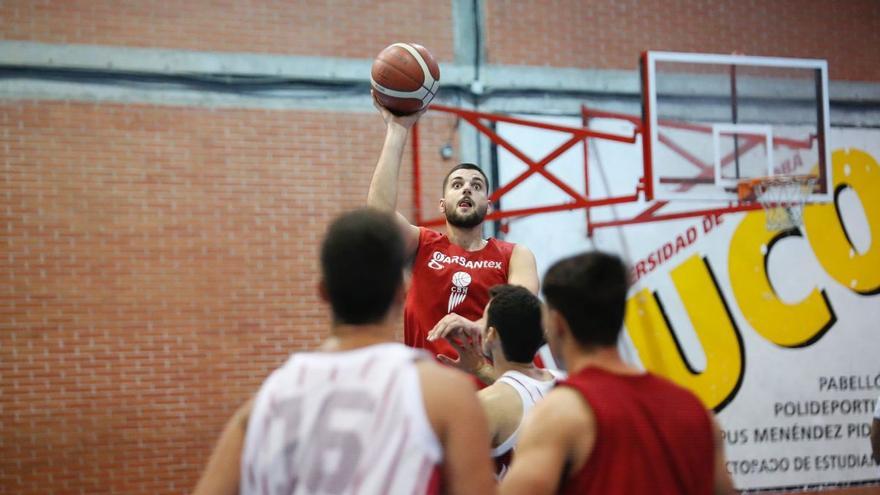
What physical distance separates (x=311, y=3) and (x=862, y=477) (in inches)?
Result: 299

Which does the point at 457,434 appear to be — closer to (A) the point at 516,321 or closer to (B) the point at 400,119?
(A) the point at 516,321

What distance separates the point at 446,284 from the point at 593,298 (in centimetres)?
301

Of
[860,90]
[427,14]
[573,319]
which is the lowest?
[573,319]

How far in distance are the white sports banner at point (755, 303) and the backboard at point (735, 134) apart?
145cm

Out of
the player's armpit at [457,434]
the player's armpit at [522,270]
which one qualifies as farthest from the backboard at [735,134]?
the player's armpit at [457,434]

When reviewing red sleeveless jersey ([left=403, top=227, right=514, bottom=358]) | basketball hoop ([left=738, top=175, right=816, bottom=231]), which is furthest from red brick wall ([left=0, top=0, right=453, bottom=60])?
red sleeveless jersey ([left=403, top=227, right=514, bottom=358])

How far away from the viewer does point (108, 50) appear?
9625 millimetres

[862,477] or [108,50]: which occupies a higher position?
[108,50]

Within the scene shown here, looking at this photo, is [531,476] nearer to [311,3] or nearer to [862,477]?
[311,3]

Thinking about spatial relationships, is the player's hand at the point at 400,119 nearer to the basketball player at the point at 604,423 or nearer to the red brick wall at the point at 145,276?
the basketball player at the point at 604,423

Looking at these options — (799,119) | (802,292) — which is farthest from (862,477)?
(799,119)

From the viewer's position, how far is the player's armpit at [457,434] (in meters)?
2.25

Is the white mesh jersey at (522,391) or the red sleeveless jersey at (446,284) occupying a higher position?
the red sleeveless jersey at (446,284)

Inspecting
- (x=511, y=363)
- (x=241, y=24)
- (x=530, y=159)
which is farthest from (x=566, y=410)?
(x=241, y=24)
